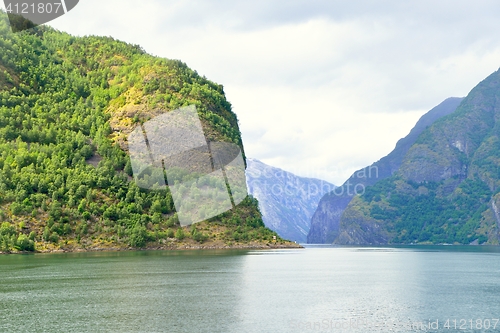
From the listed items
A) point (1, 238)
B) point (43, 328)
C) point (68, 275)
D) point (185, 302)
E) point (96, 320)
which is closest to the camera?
point (43, 328)

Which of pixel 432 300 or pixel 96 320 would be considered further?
pixel 432 300

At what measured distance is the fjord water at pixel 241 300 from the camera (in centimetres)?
6888

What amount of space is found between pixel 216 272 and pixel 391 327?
2461 inches

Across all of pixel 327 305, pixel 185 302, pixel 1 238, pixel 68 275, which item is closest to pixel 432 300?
pixel 327 305

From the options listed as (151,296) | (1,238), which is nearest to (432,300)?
(151,296)

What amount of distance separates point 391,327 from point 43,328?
3763 centimetres

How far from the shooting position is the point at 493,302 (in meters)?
85.2

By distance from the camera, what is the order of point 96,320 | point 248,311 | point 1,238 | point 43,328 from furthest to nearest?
point 1,238 → point 248,311 → point 96,320 → point 43,328

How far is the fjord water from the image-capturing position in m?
68.9

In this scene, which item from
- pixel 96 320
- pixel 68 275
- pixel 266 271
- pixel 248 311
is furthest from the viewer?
pixel 266 271

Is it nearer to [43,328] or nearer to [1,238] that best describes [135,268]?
[43,328]

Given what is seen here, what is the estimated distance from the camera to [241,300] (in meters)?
86.4

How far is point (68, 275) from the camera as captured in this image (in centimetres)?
11869

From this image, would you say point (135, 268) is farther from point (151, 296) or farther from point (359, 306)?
point (359, 306)
